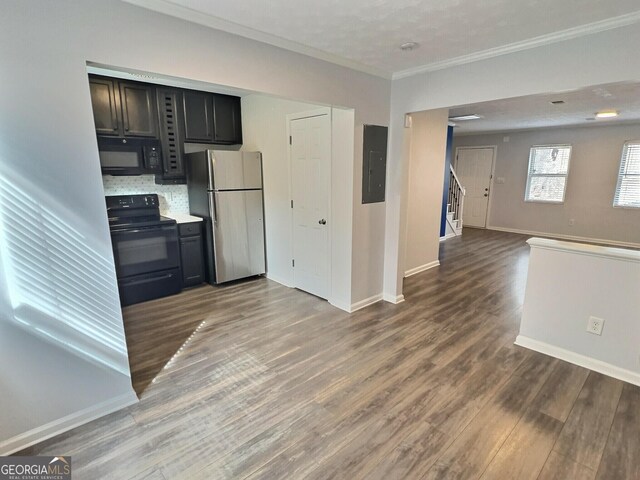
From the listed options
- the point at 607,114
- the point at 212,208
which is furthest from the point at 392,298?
the point at 607,114

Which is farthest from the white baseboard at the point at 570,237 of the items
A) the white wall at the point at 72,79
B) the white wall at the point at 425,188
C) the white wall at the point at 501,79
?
the white wall at the point at 72,79

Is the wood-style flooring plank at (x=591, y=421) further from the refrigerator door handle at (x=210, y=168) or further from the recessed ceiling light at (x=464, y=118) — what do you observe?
the recessed ceiling light at (x=464, y=118)

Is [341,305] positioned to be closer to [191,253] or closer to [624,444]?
[191,253]

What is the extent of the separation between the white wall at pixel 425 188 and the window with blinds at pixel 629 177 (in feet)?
13.5

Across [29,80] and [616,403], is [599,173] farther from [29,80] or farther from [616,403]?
[29,80]

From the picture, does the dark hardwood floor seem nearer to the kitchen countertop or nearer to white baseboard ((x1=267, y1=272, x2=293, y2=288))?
white baseboard ((x1=267, y1=272, x2=293, y2=288))

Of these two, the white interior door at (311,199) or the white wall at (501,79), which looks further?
the white interior door at (311,199)

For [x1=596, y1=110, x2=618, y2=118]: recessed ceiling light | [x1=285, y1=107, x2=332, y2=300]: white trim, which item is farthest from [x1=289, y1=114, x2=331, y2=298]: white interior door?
[x1=596, y1=110, x2=618, y2=118]: recessed ceiling light

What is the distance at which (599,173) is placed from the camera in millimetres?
6605

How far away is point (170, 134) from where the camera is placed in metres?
3.99

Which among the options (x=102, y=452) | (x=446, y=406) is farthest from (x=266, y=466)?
(x=446, y=406)

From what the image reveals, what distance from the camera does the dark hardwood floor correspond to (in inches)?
68.6

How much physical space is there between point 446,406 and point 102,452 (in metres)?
2.05

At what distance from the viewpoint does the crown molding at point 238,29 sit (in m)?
1.89
